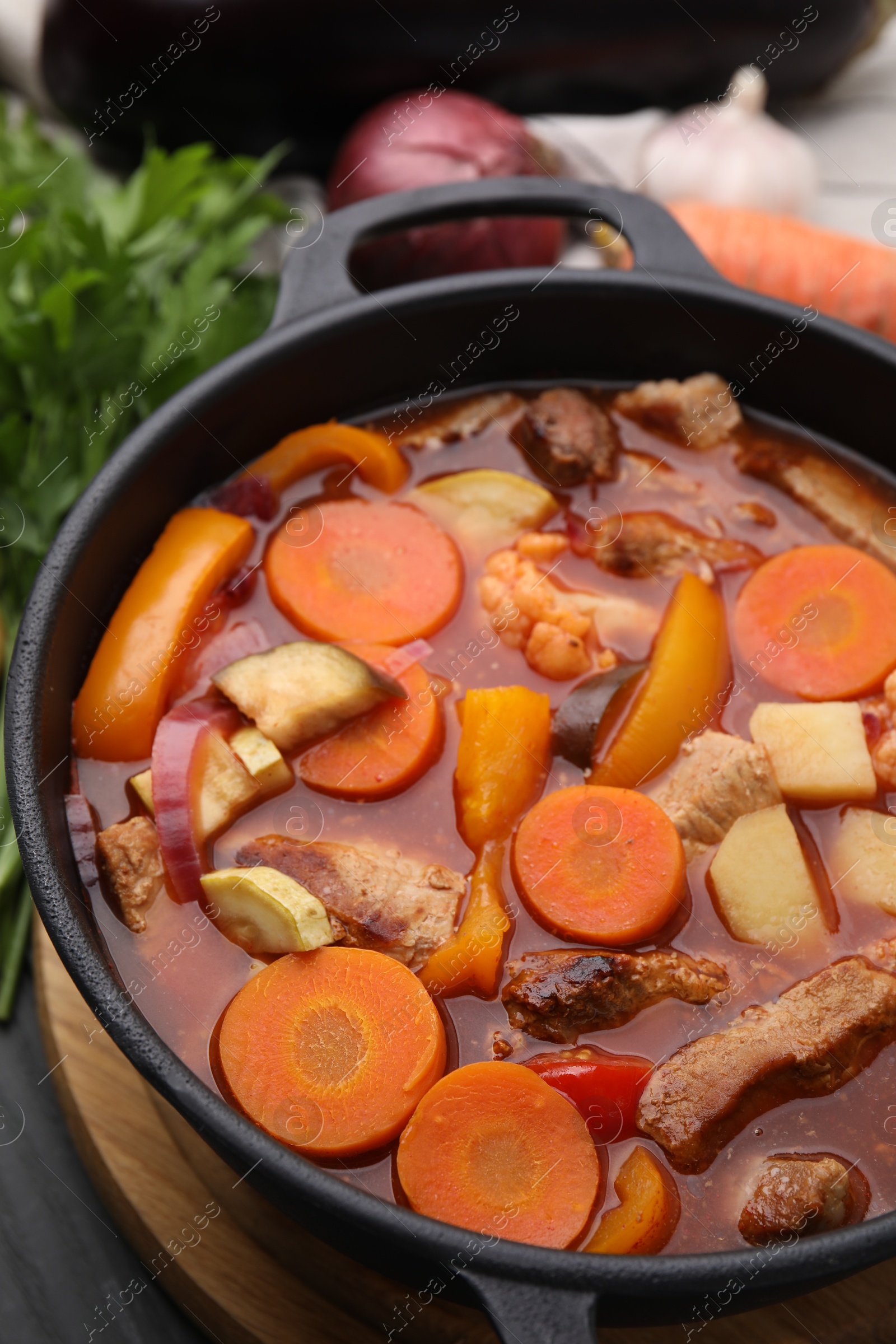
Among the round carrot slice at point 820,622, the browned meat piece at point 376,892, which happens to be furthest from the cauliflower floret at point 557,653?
the browned meat piece at point 376,892

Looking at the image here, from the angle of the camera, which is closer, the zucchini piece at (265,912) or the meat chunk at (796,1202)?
the meat chunk at (796,1202)

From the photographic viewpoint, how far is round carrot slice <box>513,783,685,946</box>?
77.0 inches

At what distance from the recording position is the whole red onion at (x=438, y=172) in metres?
3.29

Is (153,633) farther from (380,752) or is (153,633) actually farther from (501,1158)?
(501,1158)

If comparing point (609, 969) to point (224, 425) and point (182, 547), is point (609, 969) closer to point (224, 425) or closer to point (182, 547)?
point (182, 547)

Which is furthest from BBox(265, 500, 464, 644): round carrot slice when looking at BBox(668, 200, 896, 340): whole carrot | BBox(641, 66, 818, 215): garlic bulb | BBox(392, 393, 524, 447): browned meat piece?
BBox(641, 66, 818, 215): garlic bulb

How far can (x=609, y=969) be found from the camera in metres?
1.83

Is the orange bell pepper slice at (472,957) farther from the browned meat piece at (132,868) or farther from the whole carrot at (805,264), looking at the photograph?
the whole carrot at (805,264)

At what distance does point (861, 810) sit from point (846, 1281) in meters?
0.82

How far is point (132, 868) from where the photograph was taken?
195 cm

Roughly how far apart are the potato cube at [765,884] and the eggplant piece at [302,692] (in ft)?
2.25

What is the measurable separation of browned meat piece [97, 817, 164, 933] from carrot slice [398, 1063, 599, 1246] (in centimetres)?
61

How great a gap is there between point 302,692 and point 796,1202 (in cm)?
120

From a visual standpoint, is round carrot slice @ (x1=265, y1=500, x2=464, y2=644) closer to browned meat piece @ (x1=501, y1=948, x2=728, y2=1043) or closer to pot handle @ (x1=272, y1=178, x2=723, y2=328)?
pot handle @ (x1=272, y1=178, x2=723, y2=328)
